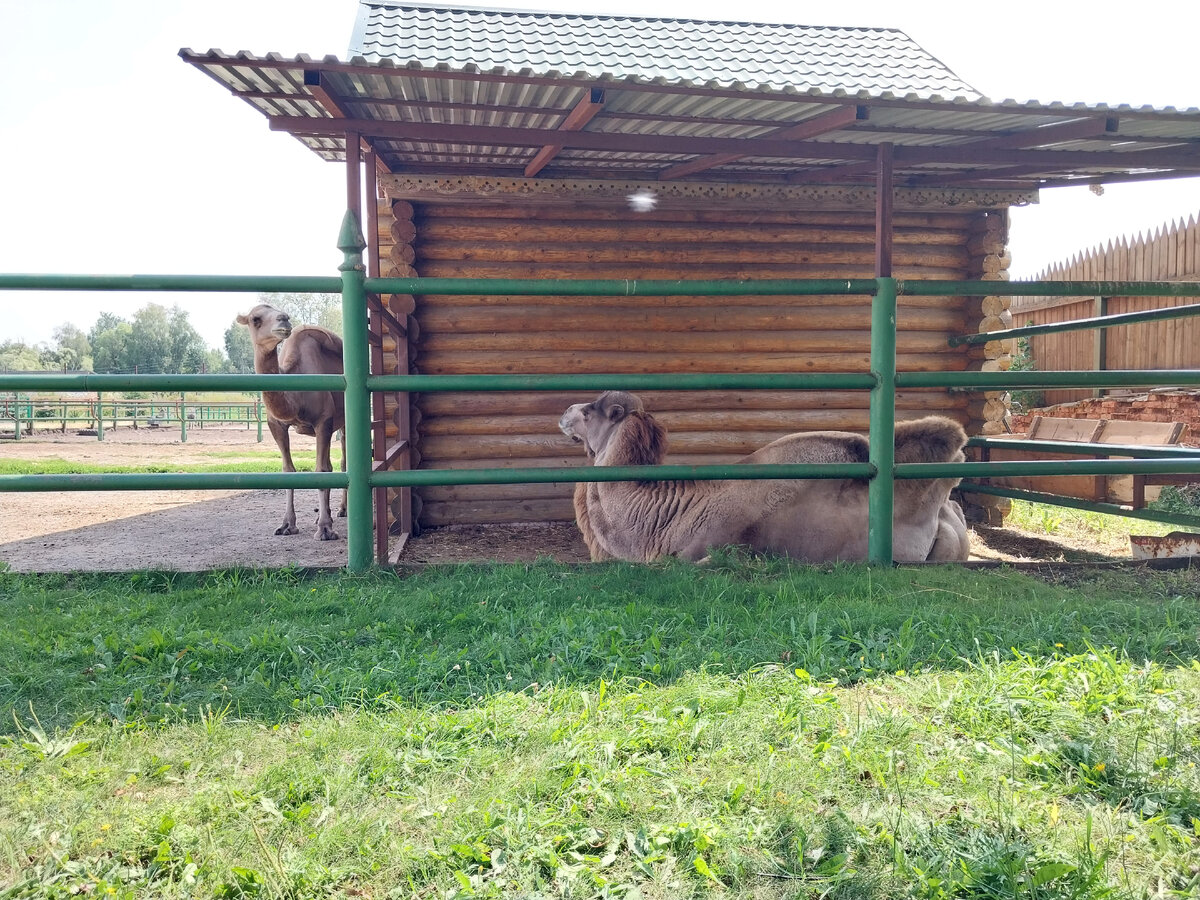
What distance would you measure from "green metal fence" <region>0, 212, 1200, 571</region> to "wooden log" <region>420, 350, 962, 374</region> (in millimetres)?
4123

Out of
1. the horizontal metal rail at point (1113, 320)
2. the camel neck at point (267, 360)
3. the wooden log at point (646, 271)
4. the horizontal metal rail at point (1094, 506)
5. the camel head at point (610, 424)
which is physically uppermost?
the wooden log at point (646, 271)

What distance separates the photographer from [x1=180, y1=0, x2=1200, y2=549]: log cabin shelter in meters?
5.86

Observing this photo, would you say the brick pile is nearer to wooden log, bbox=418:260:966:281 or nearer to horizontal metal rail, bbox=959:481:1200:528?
wooden log, bbox=418:260:966:281

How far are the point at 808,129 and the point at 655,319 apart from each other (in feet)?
10.3

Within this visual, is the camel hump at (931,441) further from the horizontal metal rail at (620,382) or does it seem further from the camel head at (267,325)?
the camel head at (267,325)

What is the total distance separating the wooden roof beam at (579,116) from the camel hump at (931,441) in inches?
109

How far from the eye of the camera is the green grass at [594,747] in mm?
1653

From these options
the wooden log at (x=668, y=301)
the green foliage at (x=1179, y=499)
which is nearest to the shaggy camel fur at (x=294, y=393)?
the wooden log at (x=668, y=301)

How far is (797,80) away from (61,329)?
113610 millimetres

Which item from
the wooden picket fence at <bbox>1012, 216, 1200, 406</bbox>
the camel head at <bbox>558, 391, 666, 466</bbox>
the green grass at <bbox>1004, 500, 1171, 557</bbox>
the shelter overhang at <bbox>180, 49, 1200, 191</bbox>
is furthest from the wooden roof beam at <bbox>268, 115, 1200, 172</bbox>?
the wooden picket fence at <bbox>1012, 216, 1200, 406</bbox>

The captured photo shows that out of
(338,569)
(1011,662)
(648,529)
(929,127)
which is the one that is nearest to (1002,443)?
(929,127)

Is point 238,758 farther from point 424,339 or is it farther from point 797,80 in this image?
point 424,339

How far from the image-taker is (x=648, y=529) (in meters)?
5.39

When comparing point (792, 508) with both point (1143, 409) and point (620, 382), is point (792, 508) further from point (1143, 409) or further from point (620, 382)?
point (1143, 409)
